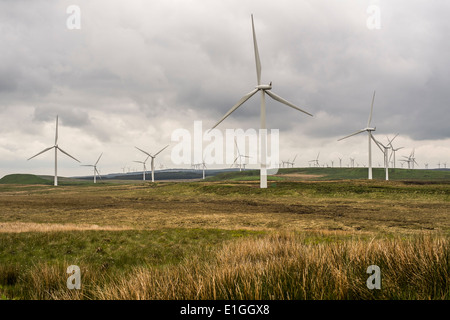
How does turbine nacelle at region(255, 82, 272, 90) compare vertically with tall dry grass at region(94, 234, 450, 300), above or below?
above

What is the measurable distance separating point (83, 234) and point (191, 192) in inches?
2579

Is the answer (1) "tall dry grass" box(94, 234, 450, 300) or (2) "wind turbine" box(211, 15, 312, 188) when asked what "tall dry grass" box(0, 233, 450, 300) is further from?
(2) "wind turbine" box(211, 15, 312, 188)

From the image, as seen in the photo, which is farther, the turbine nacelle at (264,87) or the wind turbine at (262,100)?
the turbine nacelle at (264,87)

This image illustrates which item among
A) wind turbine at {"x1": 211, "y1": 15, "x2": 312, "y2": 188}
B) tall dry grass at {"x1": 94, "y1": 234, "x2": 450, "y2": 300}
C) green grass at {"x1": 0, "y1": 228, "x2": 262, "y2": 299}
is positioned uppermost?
wind turbine at {"x1": 211, "y1": 15, "x2": 312, "y2": 188}

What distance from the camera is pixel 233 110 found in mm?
69562

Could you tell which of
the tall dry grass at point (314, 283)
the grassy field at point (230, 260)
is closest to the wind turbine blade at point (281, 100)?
the grassy field at point (230, 260)
